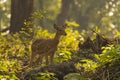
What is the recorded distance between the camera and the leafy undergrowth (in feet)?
20.3

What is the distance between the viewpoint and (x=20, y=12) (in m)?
13.8

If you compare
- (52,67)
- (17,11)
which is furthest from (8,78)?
(17,11)

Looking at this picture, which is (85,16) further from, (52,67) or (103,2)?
(52,67)

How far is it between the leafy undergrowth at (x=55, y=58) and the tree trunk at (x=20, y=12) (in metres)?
1.58

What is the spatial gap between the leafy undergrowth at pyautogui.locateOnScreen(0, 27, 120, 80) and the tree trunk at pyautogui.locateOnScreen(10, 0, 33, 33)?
158 cm

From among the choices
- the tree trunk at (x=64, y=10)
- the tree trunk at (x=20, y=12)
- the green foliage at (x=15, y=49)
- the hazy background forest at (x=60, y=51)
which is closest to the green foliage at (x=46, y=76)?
the hazy background forest at (x=60, y=51)

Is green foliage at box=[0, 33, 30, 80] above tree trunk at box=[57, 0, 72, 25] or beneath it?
beneath

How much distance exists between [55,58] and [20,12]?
525 centimetres

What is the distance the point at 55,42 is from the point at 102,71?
273cm

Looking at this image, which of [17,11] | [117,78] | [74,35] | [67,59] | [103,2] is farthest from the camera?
[103,2]

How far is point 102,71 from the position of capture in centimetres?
632

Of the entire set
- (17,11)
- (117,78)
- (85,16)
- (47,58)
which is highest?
(85,16)

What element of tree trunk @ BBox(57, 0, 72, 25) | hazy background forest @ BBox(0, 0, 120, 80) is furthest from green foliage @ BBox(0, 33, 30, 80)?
tree trunk @ BBox(57, 0, 72, 25)

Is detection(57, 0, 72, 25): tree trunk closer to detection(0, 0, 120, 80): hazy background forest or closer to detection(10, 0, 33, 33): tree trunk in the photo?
detection(10, 0, 33, 33): tree trunk
